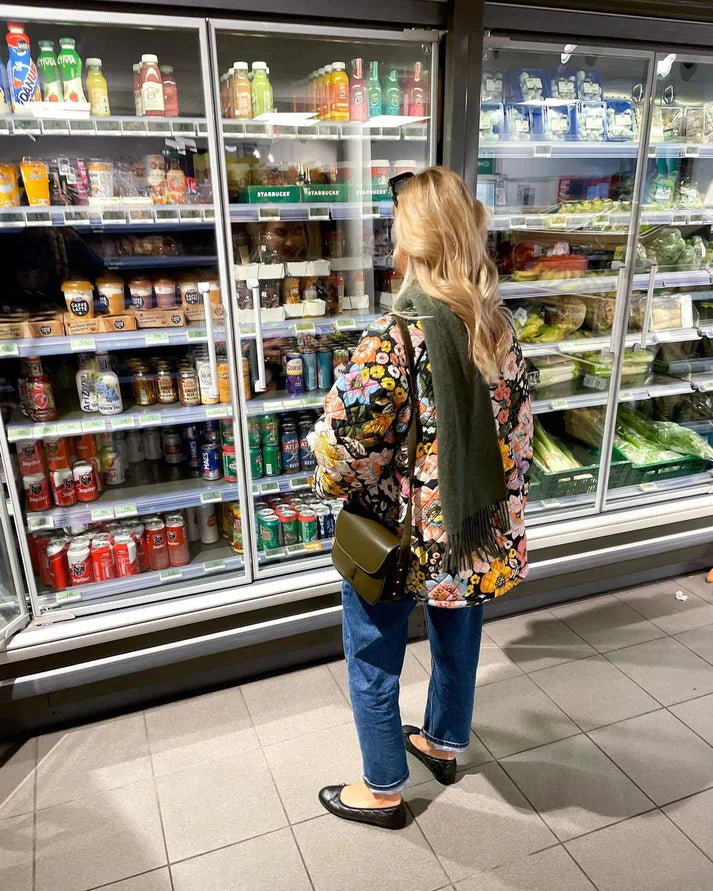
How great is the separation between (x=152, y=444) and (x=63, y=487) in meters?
0.42

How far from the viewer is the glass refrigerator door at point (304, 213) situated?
2.23 meters

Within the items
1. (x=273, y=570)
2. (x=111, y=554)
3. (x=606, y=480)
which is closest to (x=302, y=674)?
(x=273, y=570)

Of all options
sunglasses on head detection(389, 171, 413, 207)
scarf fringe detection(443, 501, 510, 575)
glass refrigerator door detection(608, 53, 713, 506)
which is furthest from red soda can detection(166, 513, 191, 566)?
glass refrigerator door detection(608, 53, 713, 506)

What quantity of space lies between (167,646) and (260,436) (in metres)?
0.83

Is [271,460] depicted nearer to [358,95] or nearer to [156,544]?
[156,544]

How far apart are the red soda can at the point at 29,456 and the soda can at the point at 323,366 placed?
1.04 metres

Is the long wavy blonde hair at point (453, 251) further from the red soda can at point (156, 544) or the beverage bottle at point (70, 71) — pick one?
the red soda can at point (156, 544)

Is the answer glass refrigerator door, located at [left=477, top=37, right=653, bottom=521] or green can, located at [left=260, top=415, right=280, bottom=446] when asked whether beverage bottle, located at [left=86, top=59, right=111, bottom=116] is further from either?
glass refrigerator door, located at [left=477, top=37, right=653, bottom=521]

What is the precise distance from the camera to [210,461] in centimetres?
254

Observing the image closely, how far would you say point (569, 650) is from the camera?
2664 millimetres

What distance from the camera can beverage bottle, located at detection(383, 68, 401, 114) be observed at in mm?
2359

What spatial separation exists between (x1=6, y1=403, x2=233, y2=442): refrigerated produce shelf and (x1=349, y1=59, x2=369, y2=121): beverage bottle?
1116 millimetres

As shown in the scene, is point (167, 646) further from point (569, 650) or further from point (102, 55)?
point (102, 55)

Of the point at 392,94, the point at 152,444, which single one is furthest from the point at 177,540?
the point at 392,94
